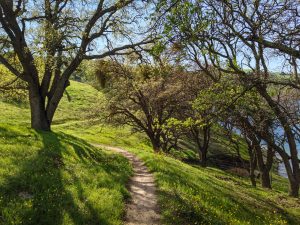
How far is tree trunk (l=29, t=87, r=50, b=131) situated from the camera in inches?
959

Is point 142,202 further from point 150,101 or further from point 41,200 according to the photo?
point 150,101

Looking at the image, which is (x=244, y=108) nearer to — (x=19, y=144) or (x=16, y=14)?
(x=19, y=144)

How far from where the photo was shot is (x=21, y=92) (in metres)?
29.1

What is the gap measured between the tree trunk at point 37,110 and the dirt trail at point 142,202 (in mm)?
9990

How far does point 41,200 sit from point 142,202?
4169 mm

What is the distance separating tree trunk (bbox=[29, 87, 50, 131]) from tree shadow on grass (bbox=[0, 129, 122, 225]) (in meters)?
10.7

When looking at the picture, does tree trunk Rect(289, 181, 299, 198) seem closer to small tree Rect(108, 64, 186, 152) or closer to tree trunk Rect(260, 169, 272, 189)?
tree trunk Rect(260, 169, 272, 189)

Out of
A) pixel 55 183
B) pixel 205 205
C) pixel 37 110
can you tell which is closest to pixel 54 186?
pixel 55 183

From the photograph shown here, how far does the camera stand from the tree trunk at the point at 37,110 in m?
24.4

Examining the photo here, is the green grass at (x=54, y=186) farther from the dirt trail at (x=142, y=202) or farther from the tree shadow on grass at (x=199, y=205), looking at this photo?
the tree shadow on grass at (x=199, y=205)

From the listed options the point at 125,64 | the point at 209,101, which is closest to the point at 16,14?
the point at 209,101

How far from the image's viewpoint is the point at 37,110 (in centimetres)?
2444

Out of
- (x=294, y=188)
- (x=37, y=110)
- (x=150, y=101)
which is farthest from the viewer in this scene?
(x=150, y=101)

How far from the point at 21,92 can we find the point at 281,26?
23.1m
